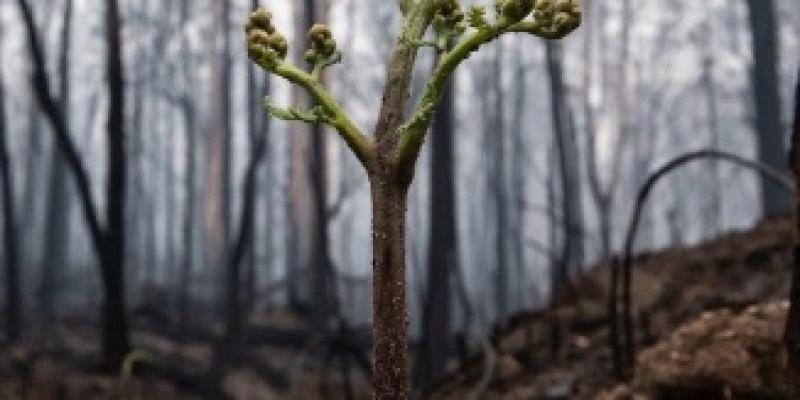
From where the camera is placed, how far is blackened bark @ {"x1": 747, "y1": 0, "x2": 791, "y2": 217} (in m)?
12.8

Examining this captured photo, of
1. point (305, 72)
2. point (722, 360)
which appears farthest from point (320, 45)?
point (722, 360)

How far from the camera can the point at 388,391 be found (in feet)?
4.33

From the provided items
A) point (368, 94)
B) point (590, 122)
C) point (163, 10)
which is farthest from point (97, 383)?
point (368, 94)

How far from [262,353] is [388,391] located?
A: 12.0 metres

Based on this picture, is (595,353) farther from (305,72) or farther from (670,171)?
(305,72)

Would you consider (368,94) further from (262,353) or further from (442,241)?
(442,241)

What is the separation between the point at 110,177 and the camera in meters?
6.85

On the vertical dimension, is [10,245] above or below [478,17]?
below

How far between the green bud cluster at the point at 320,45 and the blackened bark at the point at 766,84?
1230 cm

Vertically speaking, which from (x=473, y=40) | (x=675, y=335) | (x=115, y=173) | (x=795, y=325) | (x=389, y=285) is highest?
(x=473, y=40)

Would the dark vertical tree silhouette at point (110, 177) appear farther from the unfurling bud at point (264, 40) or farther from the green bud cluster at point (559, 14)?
the green bud cluster at point (559, 14)

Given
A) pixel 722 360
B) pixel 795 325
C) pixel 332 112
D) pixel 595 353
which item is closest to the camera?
pixel 332 112

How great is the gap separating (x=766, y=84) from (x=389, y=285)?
13.0 m

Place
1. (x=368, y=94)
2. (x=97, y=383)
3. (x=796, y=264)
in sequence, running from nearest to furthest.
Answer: (x=796, y=264), (x=97, y=383), (x=368, y=94)
